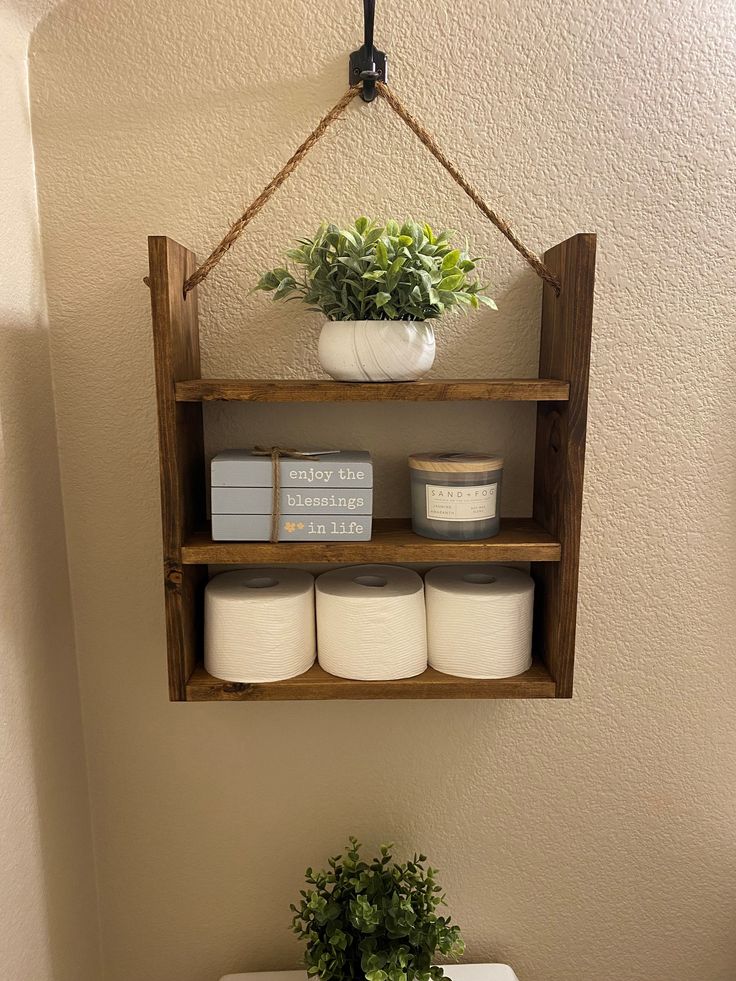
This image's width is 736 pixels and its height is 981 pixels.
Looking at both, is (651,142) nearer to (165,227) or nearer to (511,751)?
(165,227)

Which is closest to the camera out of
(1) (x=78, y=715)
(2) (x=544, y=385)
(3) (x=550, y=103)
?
(2) (x=544, y=385)

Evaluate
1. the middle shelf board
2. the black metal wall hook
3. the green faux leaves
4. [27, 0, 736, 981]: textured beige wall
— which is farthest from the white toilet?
the black metal wall hook

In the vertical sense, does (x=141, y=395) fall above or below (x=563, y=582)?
above

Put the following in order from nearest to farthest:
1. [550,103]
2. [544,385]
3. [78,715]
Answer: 1. [544,385]
2. [550,103]
3. [78,715]

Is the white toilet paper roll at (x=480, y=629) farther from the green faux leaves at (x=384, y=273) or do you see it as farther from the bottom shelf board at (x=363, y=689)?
the green faux leaves at (x=384, y=273)

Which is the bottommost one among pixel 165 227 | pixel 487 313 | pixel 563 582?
pixel 563 582

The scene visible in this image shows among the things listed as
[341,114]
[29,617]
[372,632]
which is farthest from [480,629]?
[341,114]

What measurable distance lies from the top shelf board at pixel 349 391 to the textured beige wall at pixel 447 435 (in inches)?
7.9

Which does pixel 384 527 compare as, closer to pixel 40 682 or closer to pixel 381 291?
pixel 381 291

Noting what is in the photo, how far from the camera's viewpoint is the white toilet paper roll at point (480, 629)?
96cm

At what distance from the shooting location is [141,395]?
3.51 feet

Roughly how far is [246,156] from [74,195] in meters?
0.25

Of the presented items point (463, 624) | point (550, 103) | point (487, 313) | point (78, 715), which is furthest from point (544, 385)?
point (78, 715)

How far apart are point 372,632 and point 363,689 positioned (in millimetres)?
78
